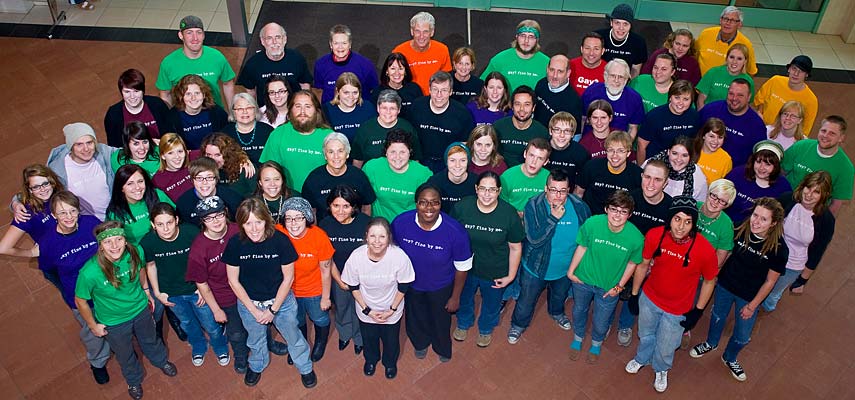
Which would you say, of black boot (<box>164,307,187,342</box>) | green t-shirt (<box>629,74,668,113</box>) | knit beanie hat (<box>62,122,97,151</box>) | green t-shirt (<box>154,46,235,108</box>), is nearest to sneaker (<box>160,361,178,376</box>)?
black boot (<box>164,307,187,342</box>)

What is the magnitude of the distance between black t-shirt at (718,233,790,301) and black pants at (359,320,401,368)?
8.02ft

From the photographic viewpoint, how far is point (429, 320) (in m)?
5.69

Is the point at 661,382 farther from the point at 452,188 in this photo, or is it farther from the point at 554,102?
the point at 554,102

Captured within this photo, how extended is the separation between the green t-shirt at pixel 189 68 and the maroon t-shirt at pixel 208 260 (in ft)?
7.11

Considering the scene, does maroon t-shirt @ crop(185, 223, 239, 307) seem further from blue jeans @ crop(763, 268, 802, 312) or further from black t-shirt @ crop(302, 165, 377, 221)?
blue jeans @ crop(763, 268, 802, 312)

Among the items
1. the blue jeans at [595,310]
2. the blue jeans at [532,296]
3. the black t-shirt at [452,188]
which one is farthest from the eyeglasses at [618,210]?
the black t-shirt at [452,188]

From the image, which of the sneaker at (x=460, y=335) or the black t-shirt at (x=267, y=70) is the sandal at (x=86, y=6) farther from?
the sneaker at (x=460, y=335)

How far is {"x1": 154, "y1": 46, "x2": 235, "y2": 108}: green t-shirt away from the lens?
682 cm

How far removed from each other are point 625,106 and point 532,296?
1902 millimetres

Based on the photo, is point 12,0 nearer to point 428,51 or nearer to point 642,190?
point 428,51

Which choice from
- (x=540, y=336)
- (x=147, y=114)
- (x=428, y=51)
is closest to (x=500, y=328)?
Result: (x=540, y=336)

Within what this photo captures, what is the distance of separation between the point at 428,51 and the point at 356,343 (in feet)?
9.37

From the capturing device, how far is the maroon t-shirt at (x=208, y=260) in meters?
5.00

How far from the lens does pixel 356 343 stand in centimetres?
598
